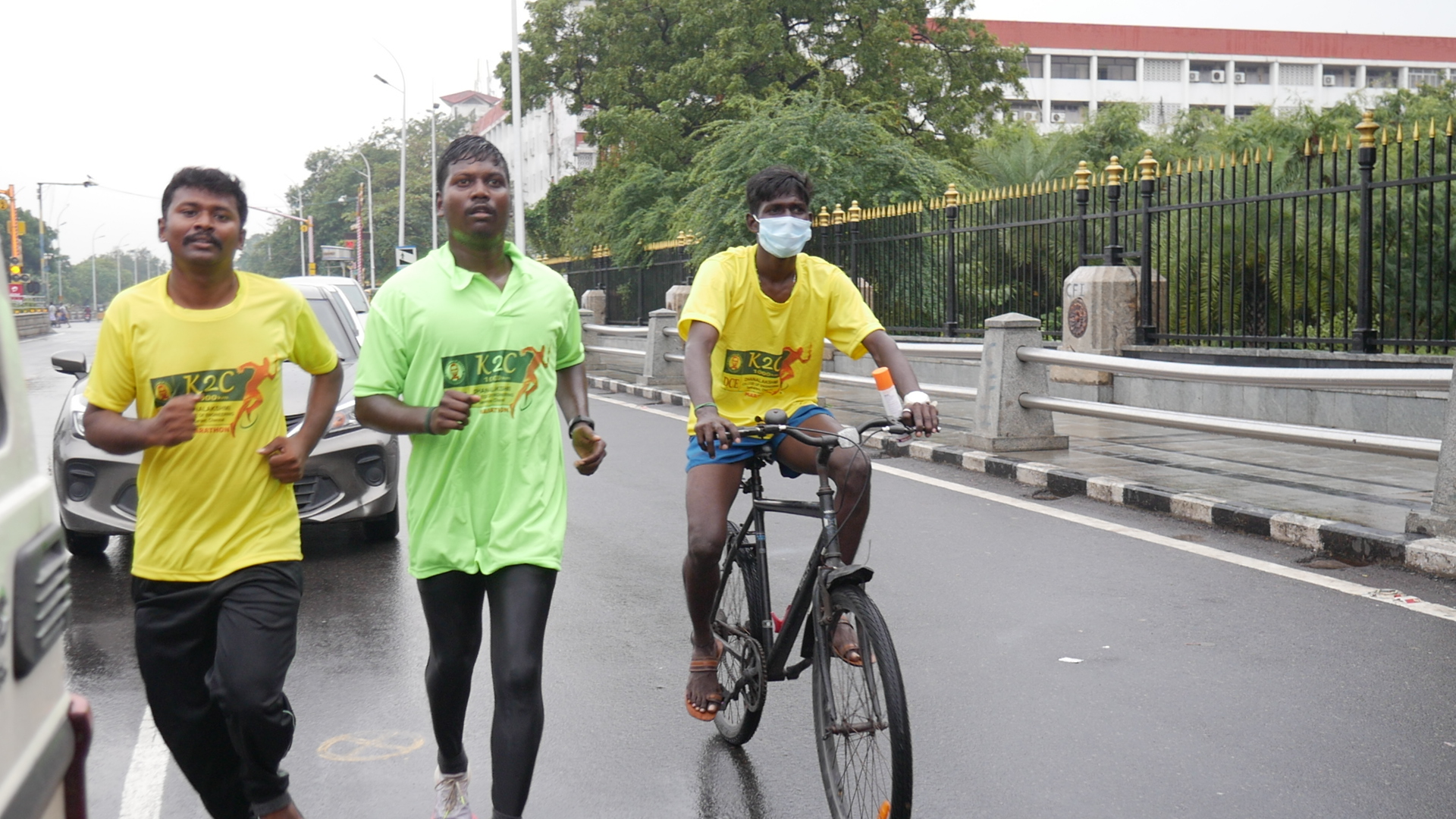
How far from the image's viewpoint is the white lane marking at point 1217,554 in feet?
19.0

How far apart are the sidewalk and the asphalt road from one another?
1.86 feet

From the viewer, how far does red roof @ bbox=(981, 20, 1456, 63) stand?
70250 mm

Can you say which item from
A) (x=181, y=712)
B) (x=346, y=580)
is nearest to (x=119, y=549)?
(x=346, y=580)

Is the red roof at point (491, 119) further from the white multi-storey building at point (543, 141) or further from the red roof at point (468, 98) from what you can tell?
the red roof at point (468, 98)

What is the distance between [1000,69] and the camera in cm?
3678

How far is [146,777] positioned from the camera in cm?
403

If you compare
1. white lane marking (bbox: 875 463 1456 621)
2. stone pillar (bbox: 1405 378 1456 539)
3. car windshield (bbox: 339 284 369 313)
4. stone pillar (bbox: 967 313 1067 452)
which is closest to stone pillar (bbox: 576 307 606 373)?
car windshield (bbox: 339 284 369 313)

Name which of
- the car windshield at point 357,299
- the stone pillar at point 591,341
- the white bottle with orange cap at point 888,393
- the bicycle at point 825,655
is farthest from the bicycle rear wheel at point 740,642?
the stone pillar at point 591,341

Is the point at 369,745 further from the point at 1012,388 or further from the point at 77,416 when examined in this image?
the point at 1012,388

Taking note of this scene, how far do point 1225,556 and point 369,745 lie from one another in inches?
174

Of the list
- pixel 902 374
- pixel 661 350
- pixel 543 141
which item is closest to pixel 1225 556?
pixel 902 374

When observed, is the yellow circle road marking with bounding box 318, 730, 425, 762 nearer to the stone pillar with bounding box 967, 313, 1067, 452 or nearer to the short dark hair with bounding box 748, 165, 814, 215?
Result: the short dark hair with bounding box 748, 165, 814, 215

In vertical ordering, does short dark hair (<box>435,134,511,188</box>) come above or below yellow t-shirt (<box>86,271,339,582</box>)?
above

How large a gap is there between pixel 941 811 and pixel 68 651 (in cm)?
362
